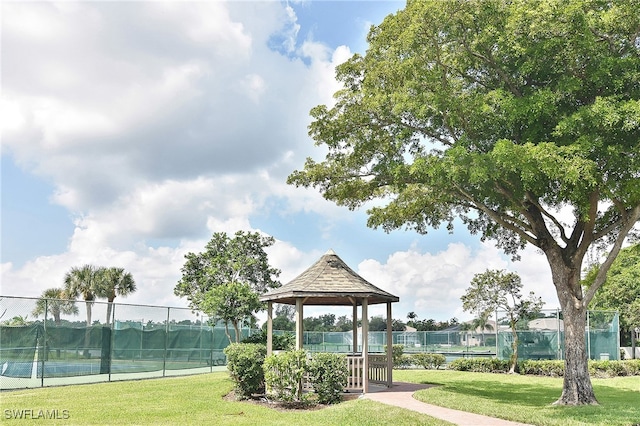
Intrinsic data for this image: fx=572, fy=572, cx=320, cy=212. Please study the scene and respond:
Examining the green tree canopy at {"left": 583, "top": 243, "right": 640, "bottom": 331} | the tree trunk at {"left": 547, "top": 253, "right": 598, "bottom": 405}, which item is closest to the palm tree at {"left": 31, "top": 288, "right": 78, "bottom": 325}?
the tree trunk at {"left": 547, "top": 253, "right": 598, "bottom": 405}

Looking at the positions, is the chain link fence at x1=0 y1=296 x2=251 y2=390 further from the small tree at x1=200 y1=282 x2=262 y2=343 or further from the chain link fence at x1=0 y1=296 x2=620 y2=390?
the small tree at x1=200 y1=282 x2=262 y2=343

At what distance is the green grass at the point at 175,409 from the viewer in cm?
1159

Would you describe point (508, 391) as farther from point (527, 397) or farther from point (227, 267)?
point (227, 267)

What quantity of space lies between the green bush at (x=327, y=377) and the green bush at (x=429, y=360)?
563 inches

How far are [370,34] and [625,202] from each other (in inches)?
321

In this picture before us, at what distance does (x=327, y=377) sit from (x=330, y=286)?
9.01ft

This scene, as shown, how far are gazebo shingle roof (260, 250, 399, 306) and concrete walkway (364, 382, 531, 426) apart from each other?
2.66 meters

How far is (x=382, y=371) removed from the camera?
17.9 meters

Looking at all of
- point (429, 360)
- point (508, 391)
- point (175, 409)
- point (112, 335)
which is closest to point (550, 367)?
point (429, 360)

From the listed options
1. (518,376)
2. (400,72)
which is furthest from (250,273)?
(400,72)

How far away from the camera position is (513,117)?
13.1 meters

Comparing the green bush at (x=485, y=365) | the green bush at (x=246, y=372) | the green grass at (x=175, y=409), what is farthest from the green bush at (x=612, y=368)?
the green bush at (x=246, y=372)

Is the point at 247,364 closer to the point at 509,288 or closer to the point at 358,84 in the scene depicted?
the point at 358,84

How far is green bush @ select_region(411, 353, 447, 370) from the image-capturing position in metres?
27.8
